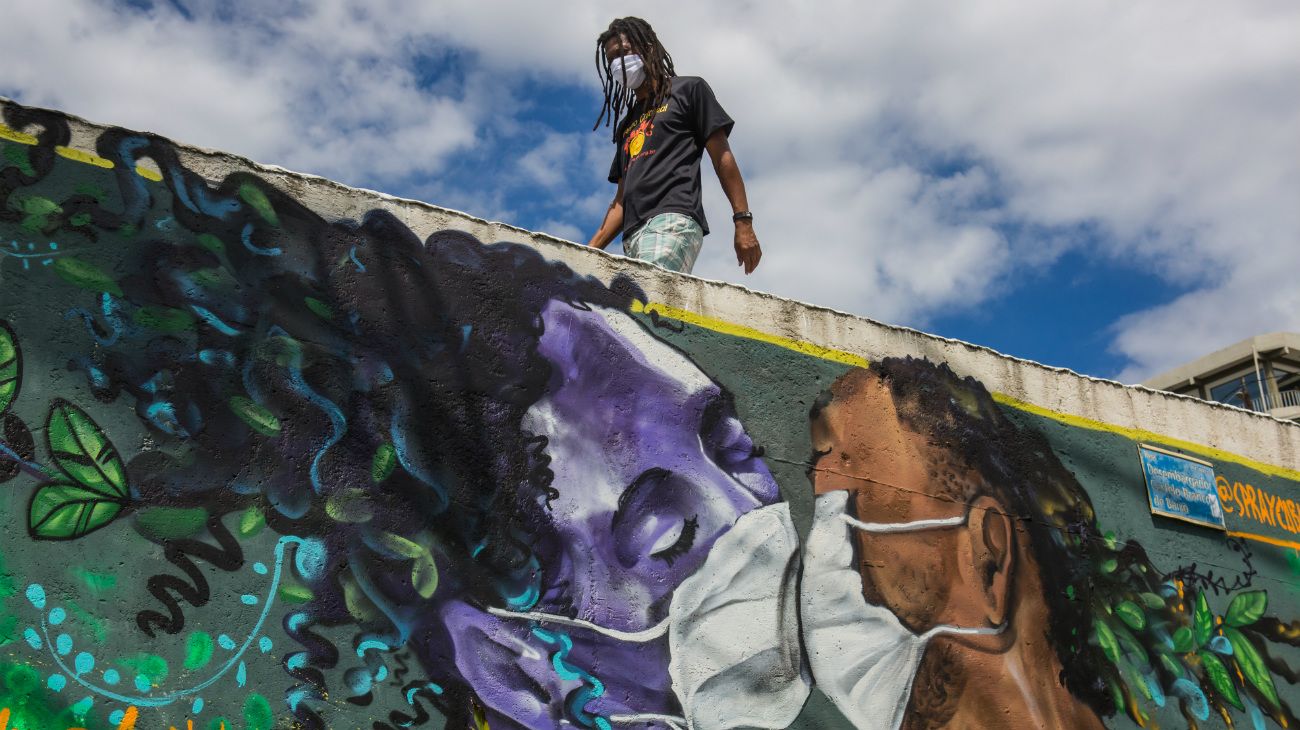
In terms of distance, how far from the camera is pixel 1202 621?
528cm

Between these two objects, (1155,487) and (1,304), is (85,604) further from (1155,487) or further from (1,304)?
(1155,487)

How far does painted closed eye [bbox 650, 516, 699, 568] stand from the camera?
4152 mm

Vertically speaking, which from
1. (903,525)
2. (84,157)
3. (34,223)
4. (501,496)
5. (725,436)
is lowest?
(501,496)

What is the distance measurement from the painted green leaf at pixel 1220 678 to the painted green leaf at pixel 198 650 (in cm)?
413

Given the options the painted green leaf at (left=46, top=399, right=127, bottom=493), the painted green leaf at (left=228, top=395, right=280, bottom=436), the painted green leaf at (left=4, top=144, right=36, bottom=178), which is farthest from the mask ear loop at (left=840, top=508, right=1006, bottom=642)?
the painted green leaf at (left=4, top=144, right=36, bottom=178)

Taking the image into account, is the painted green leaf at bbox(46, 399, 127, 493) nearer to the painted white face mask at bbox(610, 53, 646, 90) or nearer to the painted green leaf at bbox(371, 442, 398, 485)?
the painted green leaf at bbox(371, 442, 398, 485)

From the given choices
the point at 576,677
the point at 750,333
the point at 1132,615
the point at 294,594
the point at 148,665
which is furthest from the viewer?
the point at 1132,615

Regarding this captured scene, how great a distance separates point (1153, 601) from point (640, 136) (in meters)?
3.03

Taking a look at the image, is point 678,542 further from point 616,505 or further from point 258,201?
point 258,201

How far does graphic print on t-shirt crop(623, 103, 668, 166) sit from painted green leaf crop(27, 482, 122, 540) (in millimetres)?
2672

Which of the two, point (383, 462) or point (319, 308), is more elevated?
point (319, 308)

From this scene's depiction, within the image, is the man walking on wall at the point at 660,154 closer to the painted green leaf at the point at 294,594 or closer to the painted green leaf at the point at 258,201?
the painted green leaf at the point at 258,201

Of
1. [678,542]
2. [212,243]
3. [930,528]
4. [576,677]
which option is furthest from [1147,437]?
[212,243]

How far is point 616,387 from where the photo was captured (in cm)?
428
